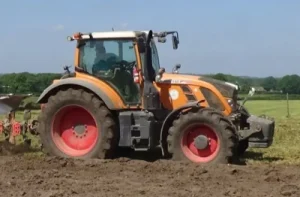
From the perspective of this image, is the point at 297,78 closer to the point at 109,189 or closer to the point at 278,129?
the point at 278,129

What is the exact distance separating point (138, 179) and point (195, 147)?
6.22 ft

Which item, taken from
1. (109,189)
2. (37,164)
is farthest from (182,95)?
(109,189)

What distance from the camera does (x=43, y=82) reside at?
27.7m

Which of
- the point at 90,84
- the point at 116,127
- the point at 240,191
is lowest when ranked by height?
the point at 240,191

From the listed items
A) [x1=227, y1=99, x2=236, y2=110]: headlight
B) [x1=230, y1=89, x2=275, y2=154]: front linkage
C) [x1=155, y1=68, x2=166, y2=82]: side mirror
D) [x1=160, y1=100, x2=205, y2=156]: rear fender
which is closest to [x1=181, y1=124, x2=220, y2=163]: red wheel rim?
[x1=160, y1=100, x2=205, y2=156]: rear fender

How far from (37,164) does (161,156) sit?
2.32 metres

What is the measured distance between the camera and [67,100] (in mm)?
10414

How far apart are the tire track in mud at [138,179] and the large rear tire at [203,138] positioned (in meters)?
0.35

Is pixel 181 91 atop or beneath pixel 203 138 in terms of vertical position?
atop

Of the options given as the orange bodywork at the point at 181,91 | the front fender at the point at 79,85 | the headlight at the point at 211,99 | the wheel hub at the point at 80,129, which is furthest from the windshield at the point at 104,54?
the headlight at the point at 211,99

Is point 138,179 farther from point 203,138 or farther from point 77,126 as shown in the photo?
point 77,126

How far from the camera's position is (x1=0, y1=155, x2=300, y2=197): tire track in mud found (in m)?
7.25

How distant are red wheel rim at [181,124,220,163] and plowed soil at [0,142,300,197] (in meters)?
0.41

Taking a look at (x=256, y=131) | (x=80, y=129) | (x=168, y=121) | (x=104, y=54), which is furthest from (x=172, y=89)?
(x=80, y=129)
